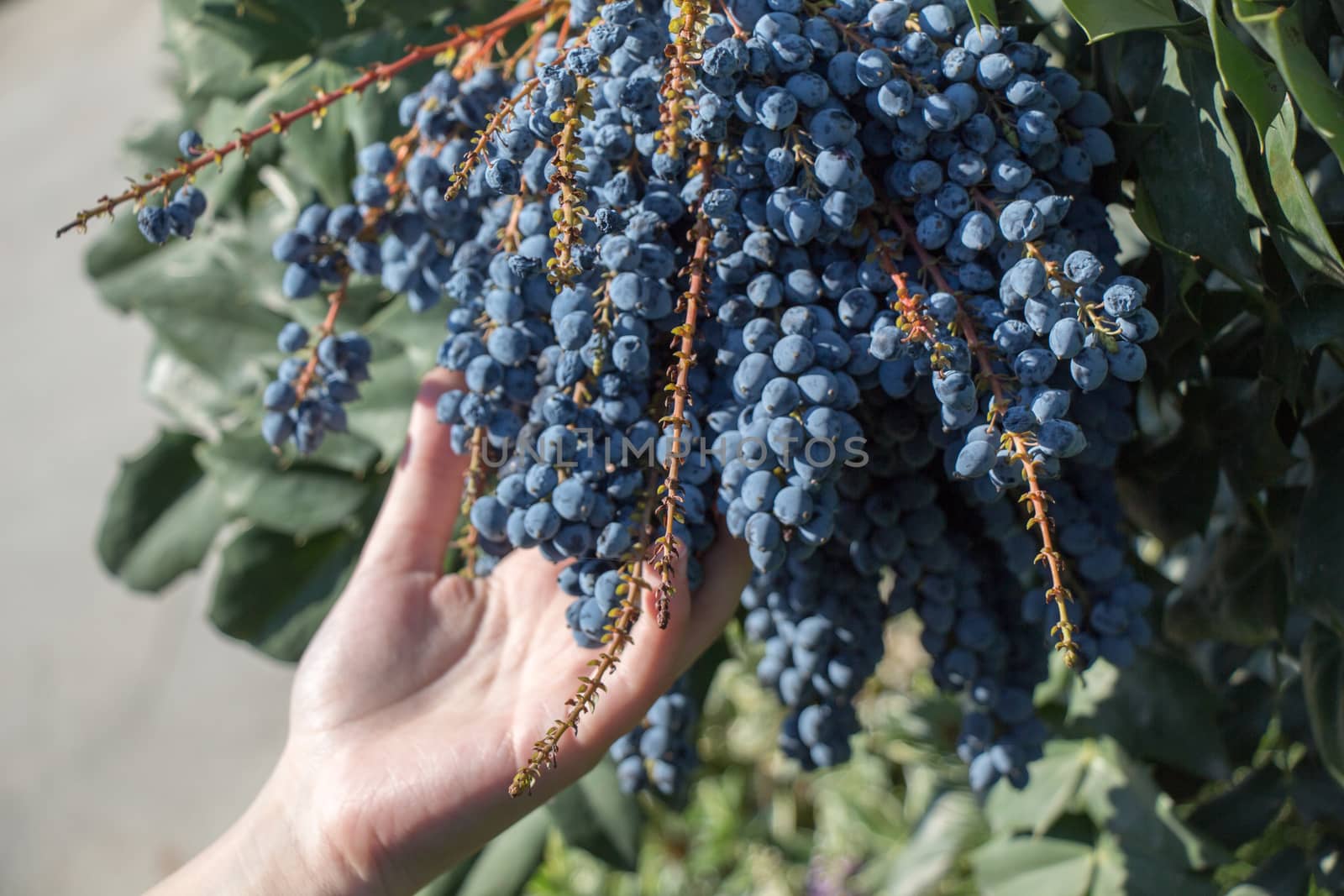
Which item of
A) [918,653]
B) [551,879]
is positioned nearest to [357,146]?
[551,879]

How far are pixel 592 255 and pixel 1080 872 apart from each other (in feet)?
2.66

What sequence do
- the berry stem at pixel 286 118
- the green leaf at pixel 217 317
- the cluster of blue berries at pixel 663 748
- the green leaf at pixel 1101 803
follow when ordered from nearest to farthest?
the berry stem at pixel 286 118 → the cluster of blue berries at pixel 663 748 → the green leaf at pixel 1101 803 → the green leaf at pixel 217 317

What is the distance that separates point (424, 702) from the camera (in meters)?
0.90

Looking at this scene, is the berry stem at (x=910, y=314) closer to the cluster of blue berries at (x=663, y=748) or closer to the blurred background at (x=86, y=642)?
the cluster of blue berries at (x=663, y=748)

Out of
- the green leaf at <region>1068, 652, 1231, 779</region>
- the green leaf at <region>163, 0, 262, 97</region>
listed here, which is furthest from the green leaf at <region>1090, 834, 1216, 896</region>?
the green leaf at <region>163, 0, 262, 97</region>

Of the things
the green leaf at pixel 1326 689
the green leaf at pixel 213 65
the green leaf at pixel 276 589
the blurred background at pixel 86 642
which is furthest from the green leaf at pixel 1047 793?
the blurred background at pixel 86 642

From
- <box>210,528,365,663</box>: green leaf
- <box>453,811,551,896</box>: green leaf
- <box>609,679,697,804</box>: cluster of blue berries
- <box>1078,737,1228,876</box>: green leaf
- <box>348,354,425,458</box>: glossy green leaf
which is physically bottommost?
<box>1078,737,1228,876</box>: green leaf

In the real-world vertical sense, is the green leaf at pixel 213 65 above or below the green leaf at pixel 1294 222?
above

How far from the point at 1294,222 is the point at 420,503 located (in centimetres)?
69

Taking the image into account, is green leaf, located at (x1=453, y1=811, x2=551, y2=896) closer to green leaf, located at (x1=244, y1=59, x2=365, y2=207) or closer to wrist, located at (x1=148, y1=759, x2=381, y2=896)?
wrist, located at (x1=148, y1=759, x2=381, y2=896)

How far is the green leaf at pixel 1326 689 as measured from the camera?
31.0 inches

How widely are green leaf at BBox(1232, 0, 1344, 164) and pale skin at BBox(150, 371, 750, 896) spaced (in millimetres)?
426

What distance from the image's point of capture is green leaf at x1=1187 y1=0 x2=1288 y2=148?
1.72 feet

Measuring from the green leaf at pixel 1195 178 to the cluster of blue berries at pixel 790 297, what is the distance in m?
0.03
